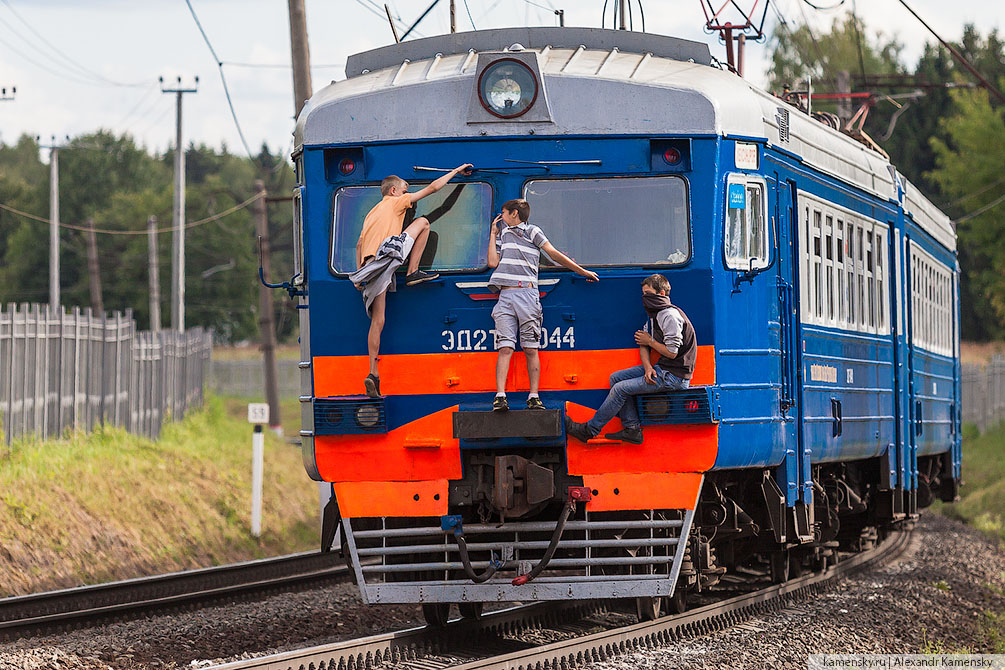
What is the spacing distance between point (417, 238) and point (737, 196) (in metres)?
1.98

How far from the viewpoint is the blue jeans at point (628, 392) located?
8.82 m

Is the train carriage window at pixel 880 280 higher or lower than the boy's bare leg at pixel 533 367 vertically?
higher

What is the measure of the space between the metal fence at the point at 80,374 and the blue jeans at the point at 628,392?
1021cm

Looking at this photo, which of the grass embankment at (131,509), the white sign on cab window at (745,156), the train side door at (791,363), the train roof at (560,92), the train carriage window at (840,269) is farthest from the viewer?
the grass embankment at (131,509)

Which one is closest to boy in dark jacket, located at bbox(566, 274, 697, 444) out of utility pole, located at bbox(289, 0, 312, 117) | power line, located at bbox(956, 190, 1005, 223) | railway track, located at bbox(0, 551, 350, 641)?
railway track, located at bbox(0, 551, 350, 641)

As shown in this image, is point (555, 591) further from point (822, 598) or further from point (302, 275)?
point (822, 598)

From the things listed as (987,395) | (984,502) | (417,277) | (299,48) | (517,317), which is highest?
(299,48)

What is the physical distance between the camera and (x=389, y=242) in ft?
29.0

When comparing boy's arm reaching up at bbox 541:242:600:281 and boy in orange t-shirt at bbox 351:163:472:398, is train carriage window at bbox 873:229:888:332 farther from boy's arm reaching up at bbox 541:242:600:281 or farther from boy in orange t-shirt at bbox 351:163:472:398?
boy in orange t-shirt at bbox 351:163:472:398

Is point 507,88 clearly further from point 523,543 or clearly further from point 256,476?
point 256,476

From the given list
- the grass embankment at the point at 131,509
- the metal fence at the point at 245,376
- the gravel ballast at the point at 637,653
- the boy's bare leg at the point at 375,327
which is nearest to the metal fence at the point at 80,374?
the grass embankment at the point at 131,509

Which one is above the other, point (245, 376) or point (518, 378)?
point (245, 376)

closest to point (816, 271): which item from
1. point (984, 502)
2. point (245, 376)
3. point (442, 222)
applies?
point (442, 222)

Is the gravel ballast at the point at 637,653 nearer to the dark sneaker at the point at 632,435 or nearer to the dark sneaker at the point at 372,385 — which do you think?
the dark sneaker at the point at 632,435
